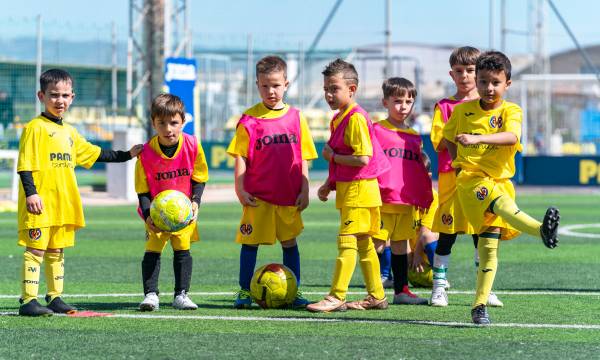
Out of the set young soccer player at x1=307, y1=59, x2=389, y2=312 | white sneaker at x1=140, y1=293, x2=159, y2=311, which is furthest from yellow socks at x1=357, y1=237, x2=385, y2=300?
white sneaker at x1=140, y1=293, x2=159, y2=311

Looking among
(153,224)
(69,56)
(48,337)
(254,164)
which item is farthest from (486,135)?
(69,56)

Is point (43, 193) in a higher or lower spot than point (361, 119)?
lower

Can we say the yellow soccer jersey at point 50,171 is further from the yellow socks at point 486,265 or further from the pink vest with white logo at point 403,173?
the yellow socks at point 486,265

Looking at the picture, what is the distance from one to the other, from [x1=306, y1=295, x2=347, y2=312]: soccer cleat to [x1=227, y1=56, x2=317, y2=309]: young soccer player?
0.33m

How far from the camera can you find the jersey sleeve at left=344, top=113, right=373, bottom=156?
7.52 m

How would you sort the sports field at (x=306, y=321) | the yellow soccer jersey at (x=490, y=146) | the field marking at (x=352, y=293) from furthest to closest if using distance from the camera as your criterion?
1. the field marking at (x=352, y=293)
2. the yellow soccer jersey at (x=490, y=146)
3. the sports field at (x=306, y=321)

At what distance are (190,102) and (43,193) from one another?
28.8 ft

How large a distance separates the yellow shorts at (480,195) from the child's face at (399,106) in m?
1.41

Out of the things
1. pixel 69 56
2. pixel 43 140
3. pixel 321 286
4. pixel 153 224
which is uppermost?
pixel 69 56

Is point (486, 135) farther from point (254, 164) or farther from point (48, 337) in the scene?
point (48, 337)

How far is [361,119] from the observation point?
7.60m

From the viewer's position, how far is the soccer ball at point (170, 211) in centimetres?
746

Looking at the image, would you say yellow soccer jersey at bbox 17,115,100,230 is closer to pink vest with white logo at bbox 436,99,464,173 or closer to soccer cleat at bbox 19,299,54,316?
soccer cleat at bbox 19,299,54,316

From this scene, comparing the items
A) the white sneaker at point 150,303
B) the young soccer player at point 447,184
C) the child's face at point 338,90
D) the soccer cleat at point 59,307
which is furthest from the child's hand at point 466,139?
the soccer cleat at point 59,307
